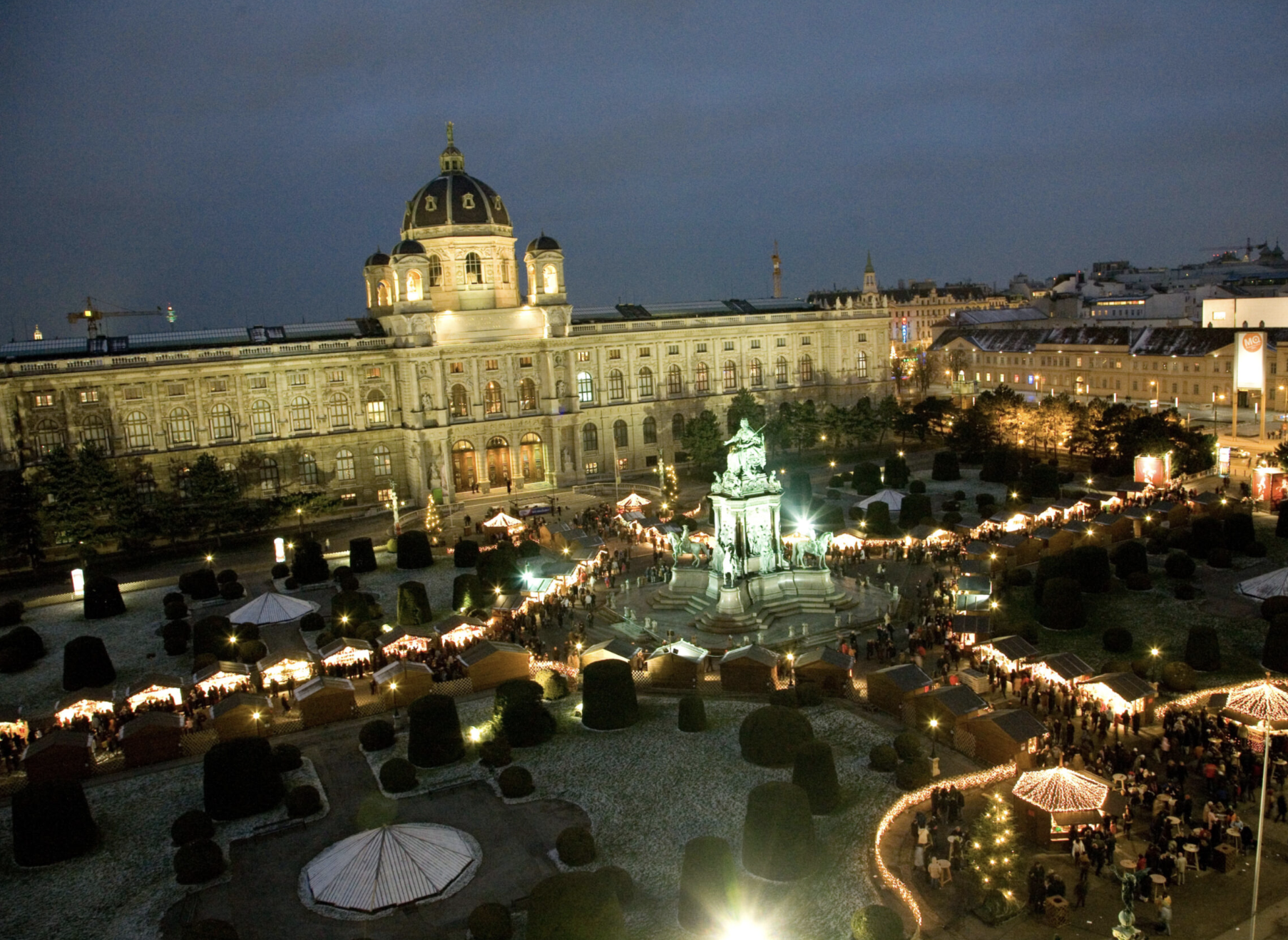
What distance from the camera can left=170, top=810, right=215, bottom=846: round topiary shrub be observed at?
88.0ft

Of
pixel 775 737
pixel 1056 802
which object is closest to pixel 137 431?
pixel 775 737

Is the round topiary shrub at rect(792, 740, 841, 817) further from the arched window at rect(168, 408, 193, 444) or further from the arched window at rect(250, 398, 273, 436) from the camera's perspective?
the arched window at rect(168, 408, 193, 444)

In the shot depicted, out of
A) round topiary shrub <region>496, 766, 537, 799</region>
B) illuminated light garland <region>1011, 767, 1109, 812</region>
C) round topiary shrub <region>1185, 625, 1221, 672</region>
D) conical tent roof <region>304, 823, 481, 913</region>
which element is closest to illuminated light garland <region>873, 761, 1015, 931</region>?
illuminated light garland <region>1011, 767, 1109, 812</region>

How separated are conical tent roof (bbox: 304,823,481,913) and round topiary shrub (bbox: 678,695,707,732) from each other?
9.92m

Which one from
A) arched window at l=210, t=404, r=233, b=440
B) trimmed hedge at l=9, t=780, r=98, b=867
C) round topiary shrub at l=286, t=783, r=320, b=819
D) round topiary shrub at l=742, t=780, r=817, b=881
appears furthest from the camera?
arched window at l=210, t=404, r=233, b=440

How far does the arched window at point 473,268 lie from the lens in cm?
7850

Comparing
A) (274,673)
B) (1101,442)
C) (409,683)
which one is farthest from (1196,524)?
(274,673)

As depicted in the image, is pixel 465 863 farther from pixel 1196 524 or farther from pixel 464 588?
pixel 1196 524

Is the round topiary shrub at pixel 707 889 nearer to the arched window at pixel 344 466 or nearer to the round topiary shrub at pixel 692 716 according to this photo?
the round topiary shrub at pixel 692 716

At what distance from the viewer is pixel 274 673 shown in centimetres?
3838

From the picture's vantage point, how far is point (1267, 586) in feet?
135

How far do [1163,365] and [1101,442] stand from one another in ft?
95.5

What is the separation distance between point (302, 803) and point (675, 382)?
2438 inches

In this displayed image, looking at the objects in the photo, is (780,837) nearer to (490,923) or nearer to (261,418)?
(490,923)
